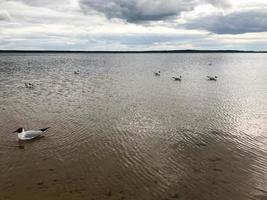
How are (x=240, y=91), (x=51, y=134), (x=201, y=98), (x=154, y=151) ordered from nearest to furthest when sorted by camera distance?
(x=154, y=151), (x=51, y=134), (x=201, y=98), (x=240, y=91)

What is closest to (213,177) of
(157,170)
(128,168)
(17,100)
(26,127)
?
(157,170)

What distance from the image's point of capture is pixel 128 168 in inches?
465

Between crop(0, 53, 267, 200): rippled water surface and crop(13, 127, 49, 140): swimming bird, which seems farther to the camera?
crop(13, 127, 49, 140): swimming bird

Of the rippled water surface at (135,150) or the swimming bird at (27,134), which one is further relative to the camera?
the swimming bird at (27,134)

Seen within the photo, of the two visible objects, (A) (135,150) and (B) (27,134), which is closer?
(A) (135,150)

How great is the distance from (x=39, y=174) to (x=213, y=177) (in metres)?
6.34

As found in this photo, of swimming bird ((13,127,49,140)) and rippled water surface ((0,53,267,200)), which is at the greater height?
swimming bird ((13,127,49,140))

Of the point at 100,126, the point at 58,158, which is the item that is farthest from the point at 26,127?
the point at 58,158

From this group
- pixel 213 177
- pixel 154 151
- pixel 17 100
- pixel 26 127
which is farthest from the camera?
pixel 17 100

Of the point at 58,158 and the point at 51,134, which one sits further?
the point at 51,134

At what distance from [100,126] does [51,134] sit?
281 cm

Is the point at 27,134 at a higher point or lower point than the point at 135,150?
higher

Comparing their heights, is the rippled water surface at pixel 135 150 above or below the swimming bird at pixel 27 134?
below

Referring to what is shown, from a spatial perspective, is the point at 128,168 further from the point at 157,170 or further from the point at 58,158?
the point at 58,158
